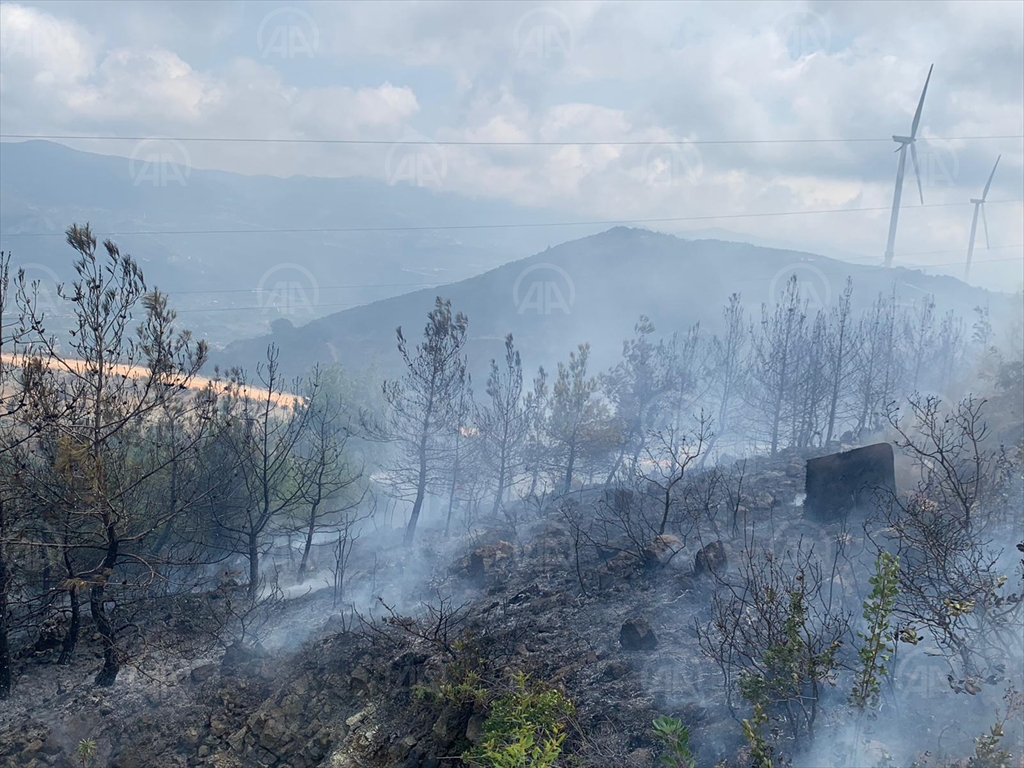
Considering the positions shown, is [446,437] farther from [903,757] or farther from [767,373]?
[903,757]

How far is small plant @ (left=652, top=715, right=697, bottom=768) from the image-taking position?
232 inches

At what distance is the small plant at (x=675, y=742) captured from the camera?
19.4ft

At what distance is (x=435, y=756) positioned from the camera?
7.77m

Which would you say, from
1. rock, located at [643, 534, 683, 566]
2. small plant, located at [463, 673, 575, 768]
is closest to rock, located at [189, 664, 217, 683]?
small plant, located at [463, 673, 575, 768]

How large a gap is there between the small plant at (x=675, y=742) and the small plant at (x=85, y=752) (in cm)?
702

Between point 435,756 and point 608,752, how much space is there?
2.05 m

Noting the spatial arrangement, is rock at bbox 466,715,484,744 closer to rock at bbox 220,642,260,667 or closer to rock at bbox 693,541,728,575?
rock at bbox 693,541,728,575

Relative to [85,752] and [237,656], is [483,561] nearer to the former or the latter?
[237,656]

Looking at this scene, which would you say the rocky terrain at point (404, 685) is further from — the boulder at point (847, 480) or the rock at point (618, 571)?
the boulder at point (847, 480)

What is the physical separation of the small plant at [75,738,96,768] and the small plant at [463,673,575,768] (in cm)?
507

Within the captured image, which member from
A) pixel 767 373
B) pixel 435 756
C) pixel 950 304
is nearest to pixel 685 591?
pixel 435 756

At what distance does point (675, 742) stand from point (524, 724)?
57.5 inches

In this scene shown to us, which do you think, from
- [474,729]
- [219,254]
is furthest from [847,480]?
[219,254]

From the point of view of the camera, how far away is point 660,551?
11.2 m
